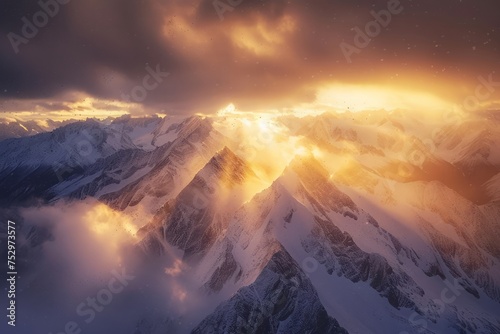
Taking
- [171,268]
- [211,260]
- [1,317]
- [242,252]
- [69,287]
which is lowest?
[1,317]

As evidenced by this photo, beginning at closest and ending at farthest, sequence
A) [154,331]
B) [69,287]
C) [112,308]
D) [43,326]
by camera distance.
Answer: [154,331] < [112,308] < [43,326] < [69,287]

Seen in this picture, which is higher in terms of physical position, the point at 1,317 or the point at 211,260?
the point at 211,260

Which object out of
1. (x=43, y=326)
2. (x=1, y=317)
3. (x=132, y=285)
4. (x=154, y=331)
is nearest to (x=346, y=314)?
(x=154, y=331)

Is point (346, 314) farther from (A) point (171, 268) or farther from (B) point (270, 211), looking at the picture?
(A) point (171, 268)

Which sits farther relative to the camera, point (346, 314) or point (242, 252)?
point (242, 252)

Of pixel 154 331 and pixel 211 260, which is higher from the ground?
pixel 211 260

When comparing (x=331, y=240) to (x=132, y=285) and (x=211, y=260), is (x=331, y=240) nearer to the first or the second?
(x=211, y=260)

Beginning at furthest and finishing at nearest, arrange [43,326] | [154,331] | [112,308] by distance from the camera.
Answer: [43,326] < [112,308] < [154,331]

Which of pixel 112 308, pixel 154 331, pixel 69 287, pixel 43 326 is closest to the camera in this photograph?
pixel 154 331

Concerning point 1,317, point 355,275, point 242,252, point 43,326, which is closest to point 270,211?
point 242,252
